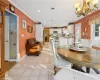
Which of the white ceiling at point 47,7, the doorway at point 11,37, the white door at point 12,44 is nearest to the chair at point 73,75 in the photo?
the white ceiling at point 47,7

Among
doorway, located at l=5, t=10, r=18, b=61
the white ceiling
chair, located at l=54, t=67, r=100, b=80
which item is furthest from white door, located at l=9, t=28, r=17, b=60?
chair, located at l=54, t=67, r=100, b=80

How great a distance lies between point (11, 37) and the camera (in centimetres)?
518

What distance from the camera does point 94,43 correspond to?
19.9 feet

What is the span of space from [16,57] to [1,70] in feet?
6.58

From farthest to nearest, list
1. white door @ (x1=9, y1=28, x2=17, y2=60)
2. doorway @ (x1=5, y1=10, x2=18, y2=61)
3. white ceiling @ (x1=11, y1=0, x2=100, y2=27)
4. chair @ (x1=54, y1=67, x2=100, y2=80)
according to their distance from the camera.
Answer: white door @ (x1=9, y1=28, x2=17, y2=60)
doorway @ (x1=5, y1=10, x2=18, y2=61)
white ceiling @ (x1=11, y1=0, x2=100, y2=27)
chair @ (x1=54, y1=67, x2=100, y2=80)

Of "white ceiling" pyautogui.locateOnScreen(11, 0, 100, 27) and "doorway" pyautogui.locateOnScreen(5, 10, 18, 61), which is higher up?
"white ceiling" pyautogui.locateOnScreen(11, 0, 100, 27)

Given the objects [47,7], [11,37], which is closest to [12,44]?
[11,37]

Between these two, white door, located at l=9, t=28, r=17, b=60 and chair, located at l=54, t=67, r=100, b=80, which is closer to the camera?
A: chair, located at l=54, t=67, r=100, b=80

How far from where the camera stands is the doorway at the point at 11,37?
4.94m

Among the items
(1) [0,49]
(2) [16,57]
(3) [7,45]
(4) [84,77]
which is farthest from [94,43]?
(4) [84,77]

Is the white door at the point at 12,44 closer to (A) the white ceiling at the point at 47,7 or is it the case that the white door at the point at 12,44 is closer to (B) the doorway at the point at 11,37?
(B) the doorway at the point at 11,37

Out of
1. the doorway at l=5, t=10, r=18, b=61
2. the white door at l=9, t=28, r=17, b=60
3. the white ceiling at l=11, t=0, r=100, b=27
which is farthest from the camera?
the white door at l=9, t=28, r=17, b=60

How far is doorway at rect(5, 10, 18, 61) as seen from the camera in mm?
4938

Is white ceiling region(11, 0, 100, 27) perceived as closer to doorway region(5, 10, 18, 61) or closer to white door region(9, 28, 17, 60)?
doorway region(5, 10, 18, 61)
